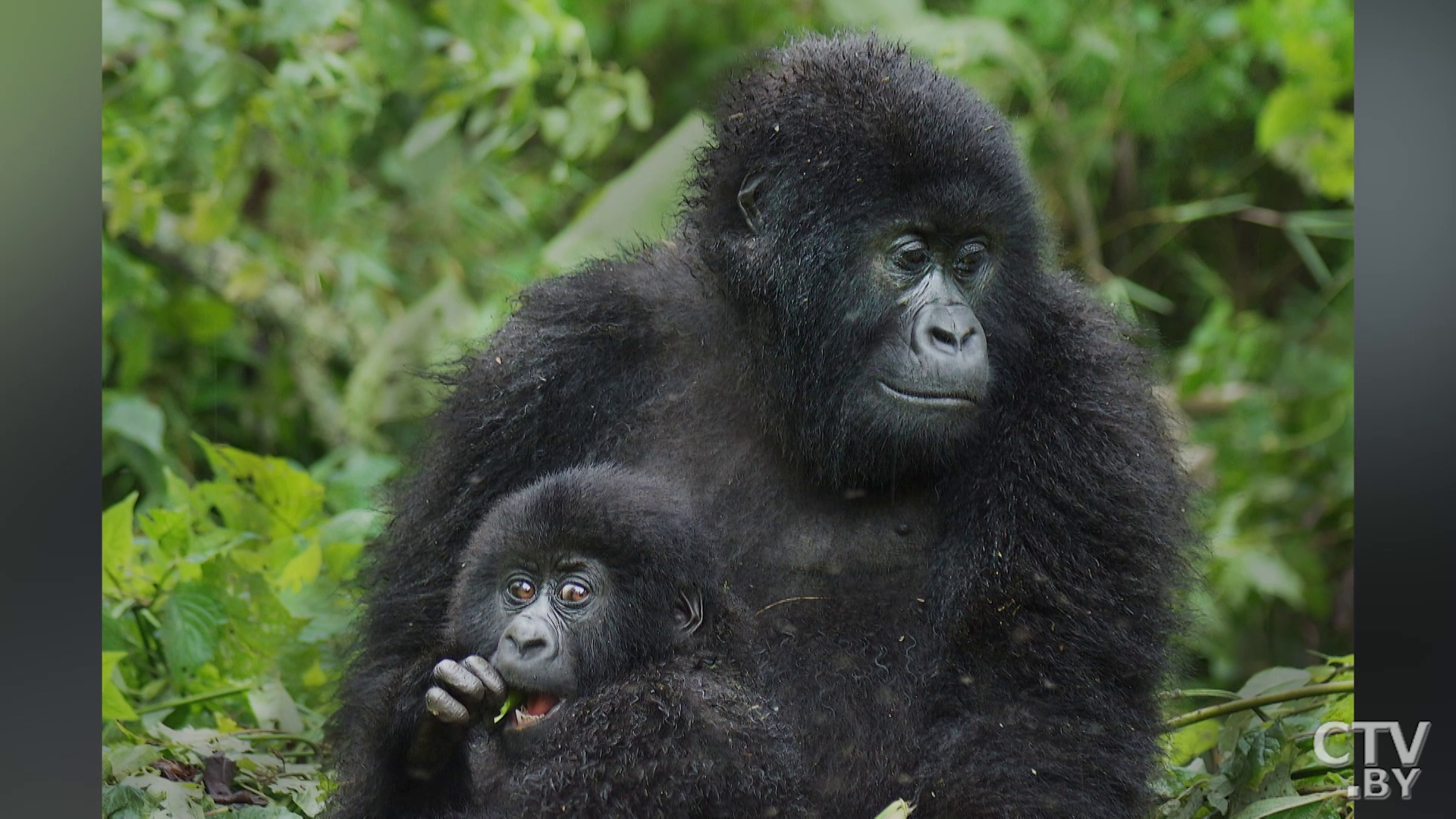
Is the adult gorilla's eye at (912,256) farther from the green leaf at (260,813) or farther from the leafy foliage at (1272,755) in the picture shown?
the green leaf at (260,813)

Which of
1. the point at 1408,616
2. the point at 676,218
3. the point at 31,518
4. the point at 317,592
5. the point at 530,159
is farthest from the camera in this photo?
the point at 530,159

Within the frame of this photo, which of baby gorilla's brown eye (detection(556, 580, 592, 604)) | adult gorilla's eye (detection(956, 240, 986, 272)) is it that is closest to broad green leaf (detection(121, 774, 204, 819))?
baby gorilla's brown eye (detection(556, 580, 592, 604))

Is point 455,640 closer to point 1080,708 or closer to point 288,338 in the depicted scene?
point 1080,708

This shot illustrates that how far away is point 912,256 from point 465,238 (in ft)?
14.2

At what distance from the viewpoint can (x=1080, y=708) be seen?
2.73 metres

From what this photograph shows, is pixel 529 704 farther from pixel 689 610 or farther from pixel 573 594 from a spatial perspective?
pixel 689 610

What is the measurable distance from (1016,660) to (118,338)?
13.1 feet

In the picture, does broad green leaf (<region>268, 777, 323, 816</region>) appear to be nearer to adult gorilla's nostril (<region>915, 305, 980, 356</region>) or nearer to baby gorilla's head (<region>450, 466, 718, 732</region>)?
baby gorilla's head (<region>450, 466, 718, 732</region>)

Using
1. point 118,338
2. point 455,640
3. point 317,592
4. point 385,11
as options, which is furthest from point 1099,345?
point 118,338

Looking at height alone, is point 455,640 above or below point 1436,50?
below

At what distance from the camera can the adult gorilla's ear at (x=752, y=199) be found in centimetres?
308

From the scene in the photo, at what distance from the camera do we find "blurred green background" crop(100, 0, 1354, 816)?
3.85 meters

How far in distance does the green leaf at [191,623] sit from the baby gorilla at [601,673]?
952 millimetres

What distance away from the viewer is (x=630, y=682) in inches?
106
